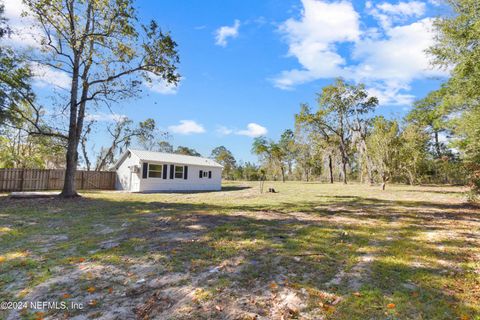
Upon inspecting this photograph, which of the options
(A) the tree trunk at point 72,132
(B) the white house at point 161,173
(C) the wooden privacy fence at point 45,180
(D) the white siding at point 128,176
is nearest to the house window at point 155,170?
(B) the white house at point 161,173

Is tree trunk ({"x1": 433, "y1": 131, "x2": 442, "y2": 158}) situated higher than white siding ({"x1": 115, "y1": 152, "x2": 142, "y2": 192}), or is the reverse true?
tree trunk ({"x1": 433, "y1": 131, "x2": 442, "y2": 158})

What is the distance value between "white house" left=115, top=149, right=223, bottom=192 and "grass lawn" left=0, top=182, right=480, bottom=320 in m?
12.9

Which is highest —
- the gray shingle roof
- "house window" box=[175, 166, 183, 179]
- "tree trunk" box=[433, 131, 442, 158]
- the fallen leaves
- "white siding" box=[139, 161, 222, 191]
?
"tree trunk" box=[433, 131, 442, 158]

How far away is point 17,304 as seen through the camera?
2.80m

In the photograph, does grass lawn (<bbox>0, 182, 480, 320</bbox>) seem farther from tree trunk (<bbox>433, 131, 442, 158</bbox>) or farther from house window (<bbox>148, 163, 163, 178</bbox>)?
tree trunk (<bbox>433, 131, 442, 158</bbox>)

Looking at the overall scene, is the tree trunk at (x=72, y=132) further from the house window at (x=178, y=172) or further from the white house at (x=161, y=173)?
the house window at (x=178, y=172)

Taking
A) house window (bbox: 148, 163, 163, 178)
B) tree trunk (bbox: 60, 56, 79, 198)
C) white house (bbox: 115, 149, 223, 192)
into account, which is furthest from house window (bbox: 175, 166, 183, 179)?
tree trunk (bbox: 60, 56, 79, 198)

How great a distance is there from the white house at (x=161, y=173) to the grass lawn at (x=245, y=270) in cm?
1291

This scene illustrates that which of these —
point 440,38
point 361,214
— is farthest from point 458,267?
point 440,38

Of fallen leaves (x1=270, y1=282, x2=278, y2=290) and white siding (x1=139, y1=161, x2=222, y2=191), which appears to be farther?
white siding (x1=139, y1=161, x2=222, y2=191)

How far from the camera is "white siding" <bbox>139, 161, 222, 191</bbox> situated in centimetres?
1945

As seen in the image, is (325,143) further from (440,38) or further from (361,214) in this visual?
(361,214)

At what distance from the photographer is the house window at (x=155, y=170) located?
766 inches

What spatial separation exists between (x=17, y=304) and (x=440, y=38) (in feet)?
46.4
